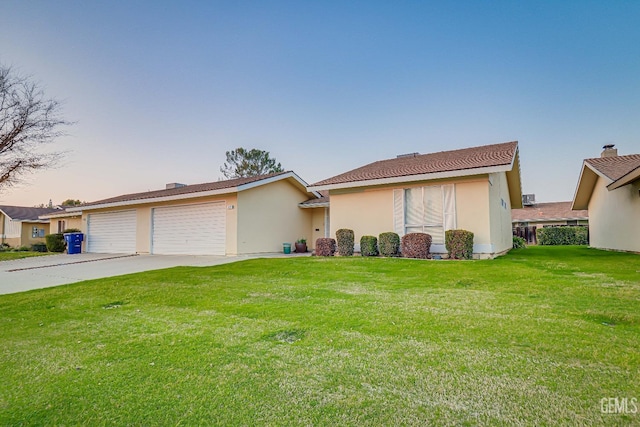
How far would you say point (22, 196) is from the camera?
66.0 feet

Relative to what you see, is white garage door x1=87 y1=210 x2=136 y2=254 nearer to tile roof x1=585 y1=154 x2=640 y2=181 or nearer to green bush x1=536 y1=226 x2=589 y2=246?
tile roof x1=585 y1=154 x2=640 y2=181

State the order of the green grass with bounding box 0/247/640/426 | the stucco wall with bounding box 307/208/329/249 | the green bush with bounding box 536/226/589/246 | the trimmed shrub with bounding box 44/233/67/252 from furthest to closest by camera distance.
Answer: the green bush with bounding box 536/226/589/246, the trimmed shrub with bounding box 44/233/67/252, the stucco wall with bounding box 307/208/329/249, the green grass with bounding box 0/247/640/426

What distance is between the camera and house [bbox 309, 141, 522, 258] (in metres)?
10.4

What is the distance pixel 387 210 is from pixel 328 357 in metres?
9.59

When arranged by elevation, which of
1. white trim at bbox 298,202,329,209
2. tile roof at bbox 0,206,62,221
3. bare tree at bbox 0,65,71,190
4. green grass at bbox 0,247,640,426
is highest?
bare tree at bbox 0,65,71,190

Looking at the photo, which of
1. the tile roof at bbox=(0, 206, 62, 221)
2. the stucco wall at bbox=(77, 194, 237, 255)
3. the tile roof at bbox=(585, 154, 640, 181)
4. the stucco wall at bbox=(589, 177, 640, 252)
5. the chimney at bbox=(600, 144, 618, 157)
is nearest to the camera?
the stucco wall at bbox=(589, 177, 640, 252)

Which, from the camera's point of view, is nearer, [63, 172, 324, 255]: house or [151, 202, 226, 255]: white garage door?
[63, 172, 324, 255]: house

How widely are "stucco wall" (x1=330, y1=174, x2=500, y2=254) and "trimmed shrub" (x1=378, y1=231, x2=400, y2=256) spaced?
643 millimetres

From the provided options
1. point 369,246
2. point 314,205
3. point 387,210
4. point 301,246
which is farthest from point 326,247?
point 314,205

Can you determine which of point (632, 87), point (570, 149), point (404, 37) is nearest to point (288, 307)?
point (404, 37)

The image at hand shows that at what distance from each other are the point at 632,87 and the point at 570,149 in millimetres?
4953

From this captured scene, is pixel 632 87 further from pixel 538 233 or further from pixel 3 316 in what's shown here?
pixel 3 316

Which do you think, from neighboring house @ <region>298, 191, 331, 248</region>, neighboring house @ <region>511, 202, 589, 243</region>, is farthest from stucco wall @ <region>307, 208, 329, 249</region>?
neighboring house @ <region>511, 202, 589, 243</region>

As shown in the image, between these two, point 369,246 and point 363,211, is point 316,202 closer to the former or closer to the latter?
point 363,211
